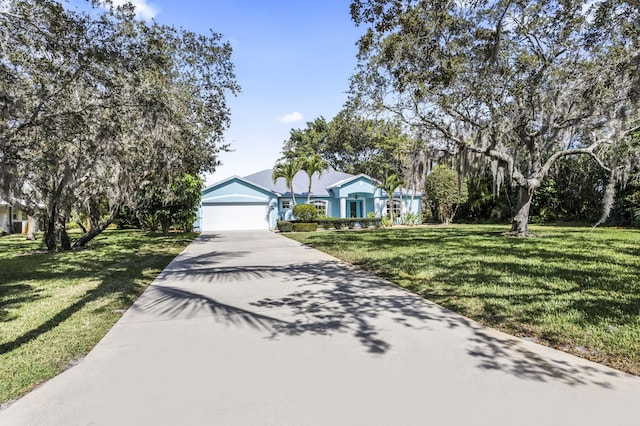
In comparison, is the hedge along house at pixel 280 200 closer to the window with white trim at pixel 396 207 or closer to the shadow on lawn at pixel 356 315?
the window with white trim at pixel 396 207

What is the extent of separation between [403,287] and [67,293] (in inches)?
231

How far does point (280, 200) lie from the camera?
2795cm

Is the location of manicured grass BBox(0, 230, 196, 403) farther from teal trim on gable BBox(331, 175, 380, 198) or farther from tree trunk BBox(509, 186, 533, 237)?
teal trim on gable BBox(331, 175, 380, 198)

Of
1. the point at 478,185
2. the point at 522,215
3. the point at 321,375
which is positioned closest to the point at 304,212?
the point at 478,185

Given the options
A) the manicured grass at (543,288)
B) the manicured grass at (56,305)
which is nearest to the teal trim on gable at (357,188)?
the manicured grass at (543,288)

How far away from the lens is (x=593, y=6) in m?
7.38

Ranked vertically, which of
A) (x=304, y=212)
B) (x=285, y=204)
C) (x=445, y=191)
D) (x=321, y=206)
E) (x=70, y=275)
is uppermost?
(x=445, y=191)

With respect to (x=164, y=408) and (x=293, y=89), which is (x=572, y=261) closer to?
(x=164, y=408)

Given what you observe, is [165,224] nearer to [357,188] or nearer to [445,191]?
[357,188]

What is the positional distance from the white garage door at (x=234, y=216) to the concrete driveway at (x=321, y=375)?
2155 centimetres

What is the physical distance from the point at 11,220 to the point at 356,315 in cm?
3025

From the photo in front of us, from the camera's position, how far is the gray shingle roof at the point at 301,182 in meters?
28.5

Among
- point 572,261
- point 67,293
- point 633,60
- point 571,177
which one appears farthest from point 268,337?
point 571,177

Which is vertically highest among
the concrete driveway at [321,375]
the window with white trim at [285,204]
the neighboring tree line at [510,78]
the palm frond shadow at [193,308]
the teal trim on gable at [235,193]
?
the neighboring tree line at [510,78]
